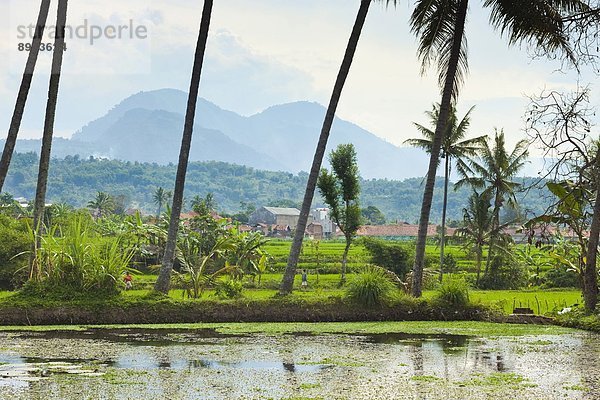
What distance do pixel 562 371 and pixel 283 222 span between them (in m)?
127

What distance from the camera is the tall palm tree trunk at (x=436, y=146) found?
19688 millimetres

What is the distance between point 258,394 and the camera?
908 cm

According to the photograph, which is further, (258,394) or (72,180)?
(72,180)

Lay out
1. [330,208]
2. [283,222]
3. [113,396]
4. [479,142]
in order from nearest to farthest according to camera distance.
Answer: [113,396] < [330,208] < [479,142] < [283,222]

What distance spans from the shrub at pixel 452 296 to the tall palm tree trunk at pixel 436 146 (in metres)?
1.03

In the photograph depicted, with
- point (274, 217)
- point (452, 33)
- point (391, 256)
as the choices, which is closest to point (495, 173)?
point (391, 256)

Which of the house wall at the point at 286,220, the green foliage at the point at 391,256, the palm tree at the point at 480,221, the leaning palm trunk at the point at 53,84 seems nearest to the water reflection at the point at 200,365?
the leaning palm trunk at the point at 53,84

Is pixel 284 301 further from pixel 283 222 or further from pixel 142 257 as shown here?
pixel 283 222

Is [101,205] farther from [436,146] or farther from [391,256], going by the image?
[436,146]

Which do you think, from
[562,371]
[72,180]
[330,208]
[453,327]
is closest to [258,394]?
[562,371]

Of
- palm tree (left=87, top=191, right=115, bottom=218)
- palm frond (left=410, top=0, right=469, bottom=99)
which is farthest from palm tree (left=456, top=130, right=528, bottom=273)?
palm tree (left=87, top=191, right=115, bottom=218)

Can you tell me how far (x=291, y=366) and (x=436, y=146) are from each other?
1002 cm

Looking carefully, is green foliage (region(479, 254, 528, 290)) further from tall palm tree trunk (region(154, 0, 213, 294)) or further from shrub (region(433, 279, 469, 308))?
tall palm tree trunk (region(154, 0, 213, 294))

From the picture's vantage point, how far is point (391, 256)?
1453 inches
